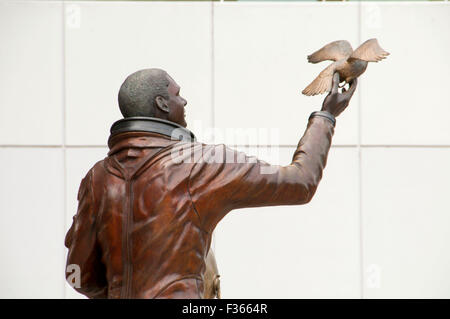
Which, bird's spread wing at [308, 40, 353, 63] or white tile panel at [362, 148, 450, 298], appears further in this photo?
white tile panel at [362, 148, 450, 298]

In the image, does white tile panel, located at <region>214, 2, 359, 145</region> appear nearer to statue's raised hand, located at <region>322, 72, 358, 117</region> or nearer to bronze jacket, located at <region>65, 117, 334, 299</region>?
statue's raised hand, located at <region>322, 72, 358, 117</region>

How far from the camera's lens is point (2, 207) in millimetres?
7102

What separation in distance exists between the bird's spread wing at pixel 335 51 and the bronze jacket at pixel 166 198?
530 millimetres

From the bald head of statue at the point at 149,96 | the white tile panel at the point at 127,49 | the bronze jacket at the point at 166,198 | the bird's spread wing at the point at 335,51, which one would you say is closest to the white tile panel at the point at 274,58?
the white tile panel at the point at 127,49

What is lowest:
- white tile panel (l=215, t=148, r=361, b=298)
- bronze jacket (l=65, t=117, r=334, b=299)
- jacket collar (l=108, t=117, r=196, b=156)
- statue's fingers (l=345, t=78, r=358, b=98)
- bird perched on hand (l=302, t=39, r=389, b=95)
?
white tile panel (l=215, t=148, r=361, b=298)

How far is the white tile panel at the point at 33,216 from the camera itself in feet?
23.3

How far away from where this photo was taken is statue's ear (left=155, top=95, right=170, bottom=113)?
362 centimetres

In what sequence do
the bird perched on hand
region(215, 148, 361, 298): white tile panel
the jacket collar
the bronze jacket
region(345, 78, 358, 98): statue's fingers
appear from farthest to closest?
1. region(215, 148, 361, 298): white tile panel
2. region(345, 78, 358, 98): statue's fingers
3. the bird perched on hand
4. the jacket collar
5. the bronze jacket

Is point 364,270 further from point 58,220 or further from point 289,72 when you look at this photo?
point 58,220

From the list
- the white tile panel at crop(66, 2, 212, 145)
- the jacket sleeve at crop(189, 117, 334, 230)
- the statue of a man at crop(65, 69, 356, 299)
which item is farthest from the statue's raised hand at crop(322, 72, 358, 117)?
the white tile panel at crop(66, 2, 212, 145)

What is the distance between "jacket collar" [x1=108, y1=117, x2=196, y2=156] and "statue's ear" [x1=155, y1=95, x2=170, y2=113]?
0.07 meters

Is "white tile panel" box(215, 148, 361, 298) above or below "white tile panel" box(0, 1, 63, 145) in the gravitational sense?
below

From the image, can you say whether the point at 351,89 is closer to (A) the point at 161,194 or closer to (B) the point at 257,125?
(A) the point at 161,194

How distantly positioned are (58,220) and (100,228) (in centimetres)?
367
